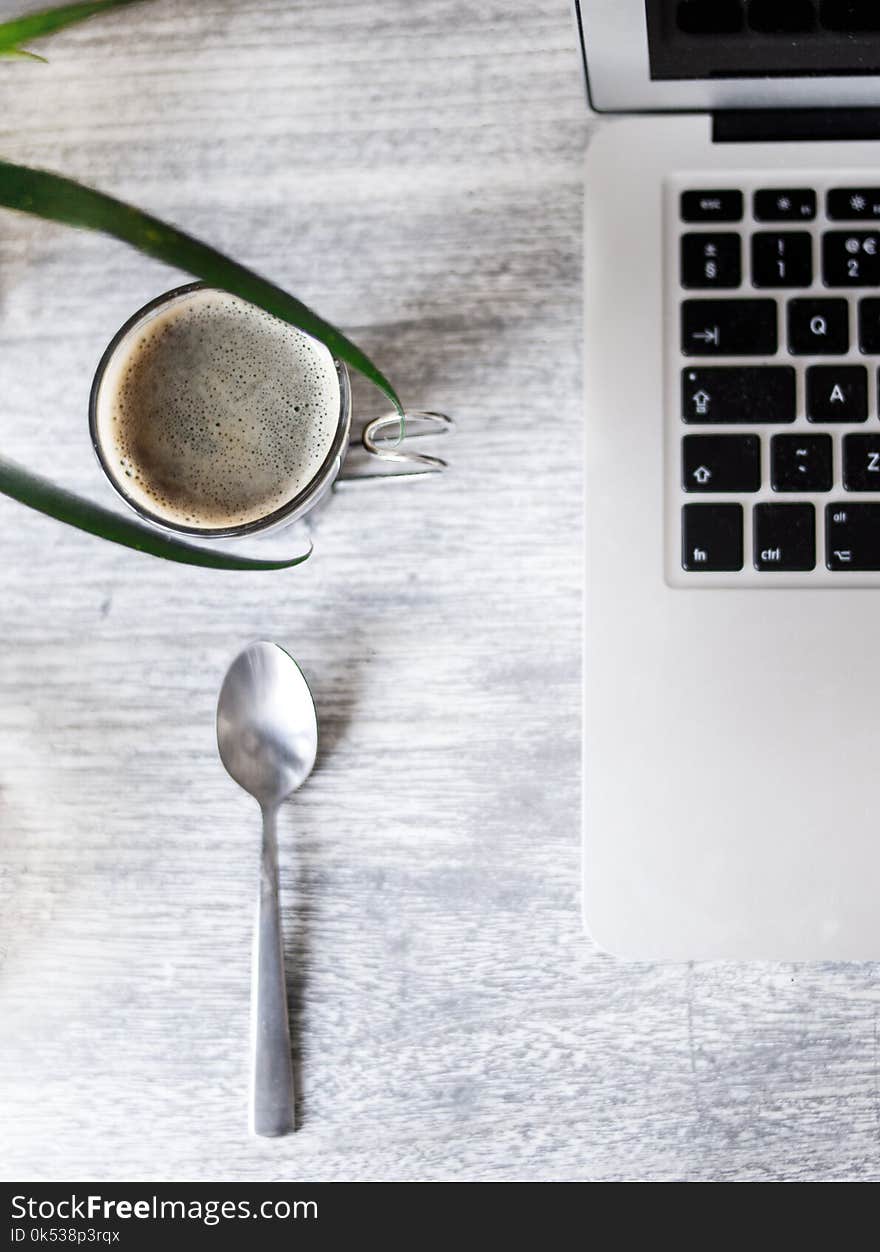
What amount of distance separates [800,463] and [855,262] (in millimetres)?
74

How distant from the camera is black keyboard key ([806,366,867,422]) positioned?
384mm

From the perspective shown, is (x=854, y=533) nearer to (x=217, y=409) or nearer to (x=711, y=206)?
(x=711, y=206)

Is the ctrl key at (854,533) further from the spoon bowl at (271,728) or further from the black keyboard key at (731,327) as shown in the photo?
the spoon bowl at (271,728)

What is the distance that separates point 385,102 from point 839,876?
0.36 meters

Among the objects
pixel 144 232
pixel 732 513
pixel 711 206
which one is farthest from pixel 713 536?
pixel 144 232

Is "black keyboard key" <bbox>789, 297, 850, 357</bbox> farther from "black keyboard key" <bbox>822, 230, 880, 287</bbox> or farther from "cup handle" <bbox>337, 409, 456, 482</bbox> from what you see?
"cup handle" <bbox>337, 409, 456, 482</bbox>

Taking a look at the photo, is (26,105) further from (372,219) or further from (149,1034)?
(149,1034)

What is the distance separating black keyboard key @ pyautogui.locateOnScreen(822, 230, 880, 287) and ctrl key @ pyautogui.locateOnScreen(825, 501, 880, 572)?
0.08 metres

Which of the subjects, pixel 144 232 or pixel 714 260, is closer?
pixel 144 232

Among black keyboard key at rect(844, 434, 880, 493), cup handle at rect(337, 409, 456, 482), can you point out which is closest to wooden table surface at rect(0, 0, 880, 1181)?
cup handle at rect(337, 409, 456, 482)

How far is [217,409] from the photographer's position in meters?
0.42

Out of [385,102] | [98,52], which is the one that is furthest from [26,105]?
[385,102]

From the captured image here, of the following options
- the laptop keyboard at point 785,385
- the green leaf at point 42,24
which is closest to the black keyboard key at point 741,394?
the laptop keyboard at point 785,385

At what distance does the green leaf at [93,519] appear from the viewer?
306mm
